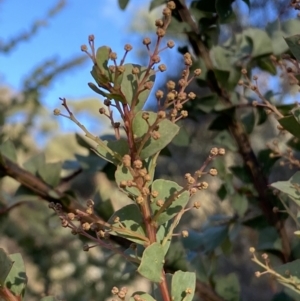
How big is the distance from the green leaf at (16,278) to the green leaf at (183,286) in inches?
3.5

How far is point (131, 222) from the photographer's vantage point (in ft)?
0.94

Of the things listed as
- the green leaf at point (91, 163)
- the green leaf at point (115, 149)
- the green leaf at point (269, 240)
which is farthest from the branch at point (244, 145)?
the green leaf at point (115, 149)

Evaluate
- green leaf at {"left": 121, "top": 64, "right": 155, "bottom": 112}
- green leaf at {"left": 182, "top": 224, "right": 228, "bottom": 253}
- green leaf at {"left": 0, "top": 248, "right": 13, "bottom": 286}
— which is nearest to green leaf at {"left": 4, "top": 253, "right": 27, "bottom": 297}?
green leaf at {"left": 0, "top": 248, "right": 13, "bottom": 286}

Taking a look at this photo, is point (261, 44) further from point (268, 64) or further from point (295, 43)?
point (295, 43)

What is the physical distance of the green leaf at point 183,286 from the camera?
28 centimetres

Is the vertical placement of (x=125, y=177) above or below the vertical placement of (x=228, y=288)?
above

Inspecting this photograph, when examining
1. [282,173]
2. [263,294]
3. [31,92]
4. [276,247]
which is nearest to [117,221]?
[276,247]

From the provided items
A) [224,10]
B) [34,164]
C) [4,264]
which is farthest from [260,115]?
[4,264]

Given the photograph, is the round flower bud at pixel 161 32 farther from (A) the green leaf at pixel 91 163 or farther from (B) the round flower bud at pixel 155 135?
(A) the green leaf at pixel 91 163

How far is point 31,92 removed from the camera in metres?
1.03

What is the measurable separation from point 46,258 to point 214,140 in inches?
24.2

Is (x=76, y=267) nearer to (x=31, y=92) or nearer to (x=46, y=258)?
(x=46, y=258)

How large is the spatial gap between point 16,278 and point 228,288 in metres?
0.21

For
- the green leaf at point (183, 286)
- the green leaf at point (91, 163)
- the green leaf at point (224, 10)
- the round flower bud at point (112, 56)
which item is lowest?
the green leaf at point (183, 286)
